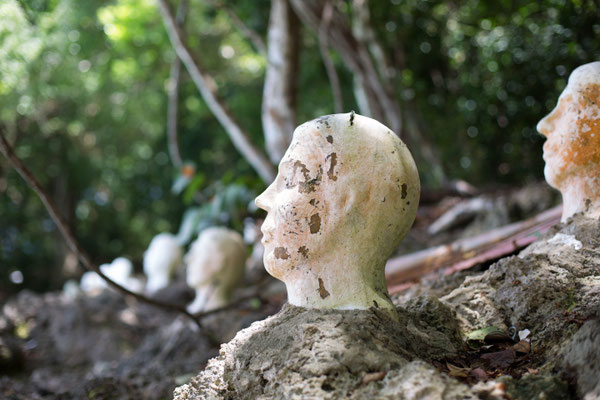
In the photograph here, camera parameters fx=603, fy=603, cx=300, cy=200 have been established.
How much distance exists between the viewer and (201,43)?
11.6 meters

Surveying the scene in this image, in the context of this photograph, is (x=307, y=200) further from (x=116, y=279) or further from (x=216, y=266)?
(x=116, y=279)

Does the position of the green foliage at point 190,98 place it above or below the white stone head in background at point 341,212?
above

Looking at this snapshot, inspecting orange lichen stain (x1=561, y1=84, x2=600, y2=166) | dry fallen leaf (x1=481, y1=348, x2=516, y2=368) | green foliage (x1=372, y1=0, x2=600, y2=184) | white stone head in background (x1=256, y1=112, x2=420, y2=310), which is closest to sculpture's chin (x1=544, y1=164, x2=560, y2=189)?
orange lichen stain (x1=561, y1=84, x2=600, y2=166)

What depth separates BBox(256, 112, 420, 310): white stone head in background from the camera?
7.29ft

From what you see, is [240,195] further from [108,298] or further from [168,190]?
[168,190]

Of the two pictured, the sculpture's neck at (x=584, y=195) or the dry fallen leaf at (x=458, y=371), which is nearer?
the dry fallen leaf at (x=458, y=371)

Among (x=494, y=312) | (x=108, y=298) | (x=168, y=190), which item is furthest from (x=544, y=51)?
(x=168, y=190)

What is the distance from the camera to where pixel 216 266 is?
5.79m

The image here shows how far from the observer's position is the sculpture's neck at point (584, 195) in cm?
275

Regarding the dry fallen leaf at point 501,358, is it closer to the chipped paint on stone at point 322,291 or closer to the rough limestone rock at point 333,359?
the rough limestone rock at point 333,359

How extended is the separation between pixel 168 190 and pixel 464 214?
7.97m

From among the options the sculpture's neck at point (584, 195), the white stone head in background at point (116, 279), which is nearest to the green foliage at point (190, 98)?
the white stone head in background at point (116, 279)

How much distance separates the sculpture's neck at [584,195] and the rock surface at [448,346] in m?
0.08

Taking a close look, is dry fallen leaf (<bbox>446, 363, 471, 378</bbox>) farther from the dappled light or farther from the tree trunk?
the tree trunk
